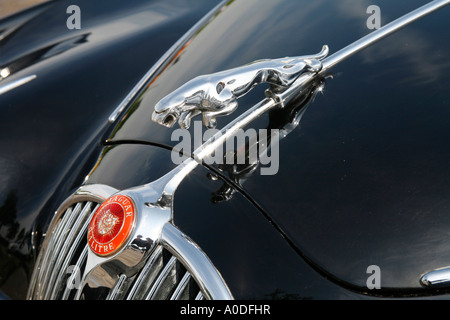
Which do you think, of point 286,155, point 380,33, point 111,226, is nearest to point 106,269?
point 111,226

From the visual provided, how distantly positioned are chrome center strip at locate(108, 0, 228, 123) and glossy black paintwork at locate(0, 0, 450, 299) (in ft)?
0.15

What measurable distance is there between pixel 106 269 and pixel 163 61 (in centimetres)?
83

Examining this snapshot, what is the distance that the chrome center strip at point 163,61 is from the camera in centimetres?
157

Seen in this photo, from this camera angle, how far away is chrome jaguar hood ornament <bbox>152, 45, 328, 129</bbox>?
3.44ft

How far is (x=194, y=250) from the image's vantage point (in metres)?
1.01

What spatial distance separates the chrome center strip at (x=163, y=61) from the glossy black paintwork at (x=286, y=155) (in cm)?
4

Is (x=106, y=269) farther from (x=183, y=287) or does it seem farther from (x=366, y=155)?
(x=366, y=155)

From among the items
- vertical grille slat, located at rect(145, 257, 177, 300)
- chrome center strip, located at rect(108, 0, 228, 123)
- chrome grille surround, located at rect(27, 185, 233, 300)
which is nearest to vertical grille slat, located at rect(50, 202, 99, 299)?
chrome grille surround, located at rect(27, 185, 233, 300)

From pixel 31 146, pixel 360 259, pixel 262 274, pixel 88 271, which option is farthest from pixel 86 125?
pixel 360 259

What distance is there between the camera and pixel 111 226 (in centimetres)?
106

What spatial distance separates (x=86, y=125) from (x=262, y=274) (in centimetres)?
87

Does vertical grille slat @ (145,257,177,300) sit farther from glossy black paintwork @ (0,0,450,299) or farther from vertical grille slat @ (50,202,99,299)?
vertical grille slat @ (50,202,99,299)

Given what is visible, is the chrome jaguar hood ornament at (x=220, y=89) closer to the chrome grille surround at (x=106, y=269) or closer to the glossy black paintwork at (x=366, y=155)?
the glossy black paintwork at (x=366, y=155)
